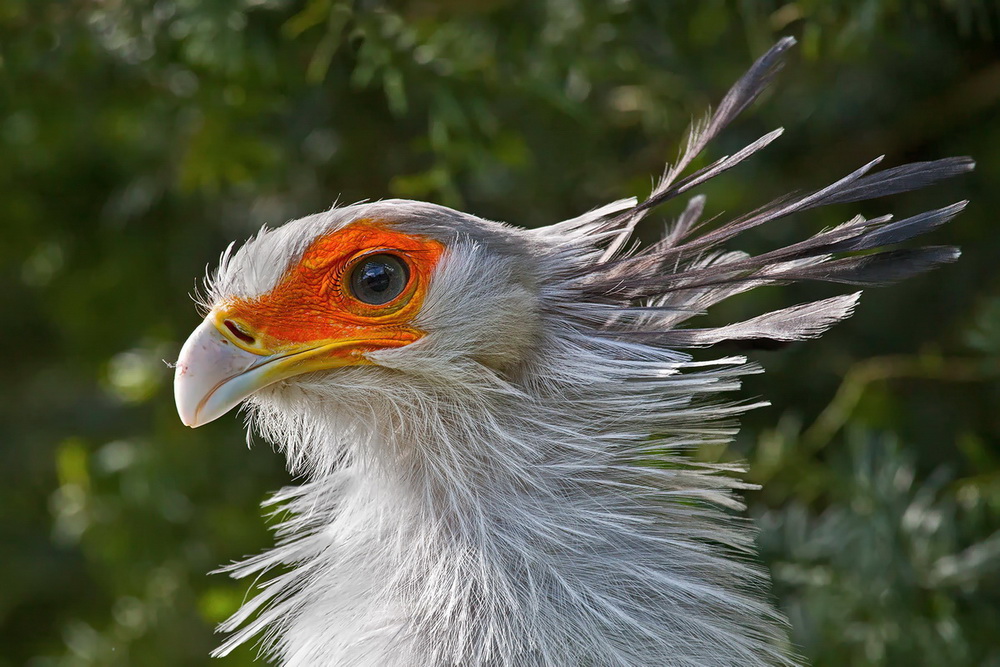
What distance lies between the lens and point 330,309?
1.72 m

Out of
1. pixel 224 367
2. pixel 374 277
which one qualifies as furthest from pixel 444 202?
pixel 224 367

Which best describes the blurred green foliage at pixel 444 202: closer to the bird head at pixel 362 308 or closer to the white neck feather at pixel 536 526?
the bird head at pixel 362 308

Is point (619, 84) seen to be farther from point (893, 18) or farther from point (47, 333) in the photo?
point (47, 333)

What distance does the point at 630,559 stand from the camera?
66.4 inches

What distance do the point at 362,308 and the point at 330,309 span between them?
0.18 ft

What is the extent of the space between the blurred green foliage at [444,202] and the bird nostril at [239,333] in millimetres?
854

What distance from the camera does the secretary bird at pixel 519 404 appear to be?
1.64m

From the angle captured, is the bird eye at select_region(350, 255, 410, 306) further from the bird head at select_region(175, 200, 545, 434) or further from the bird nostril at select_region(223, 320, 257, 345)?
the bird nostril at select_region(223, 320, 257, 345)

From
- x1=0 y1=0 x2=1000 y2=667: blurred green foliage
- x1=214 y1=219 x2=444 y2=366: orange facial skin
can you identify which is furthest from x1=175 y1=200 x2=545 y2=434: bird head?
x1=0 y1=0 x2=1000 y2=667: blurred green foliage

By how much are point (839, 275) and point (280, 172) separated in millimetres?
1851

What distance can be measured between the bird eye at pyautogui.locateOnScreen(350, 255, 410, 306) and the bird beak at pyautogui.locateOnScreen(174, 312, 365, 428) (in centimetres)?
9

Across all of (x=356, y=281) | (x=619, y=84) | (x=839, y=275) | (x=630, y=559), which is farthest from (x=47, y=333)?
(x=839, y=275)

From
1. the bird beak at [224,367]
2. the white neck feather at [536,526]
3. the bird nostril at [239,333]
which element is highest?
the bird nostril at [239,333]

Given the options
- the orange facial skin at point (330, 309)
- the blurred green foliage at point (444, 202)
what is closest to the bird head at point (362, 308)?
the orange facial skin at point (330, 309)
